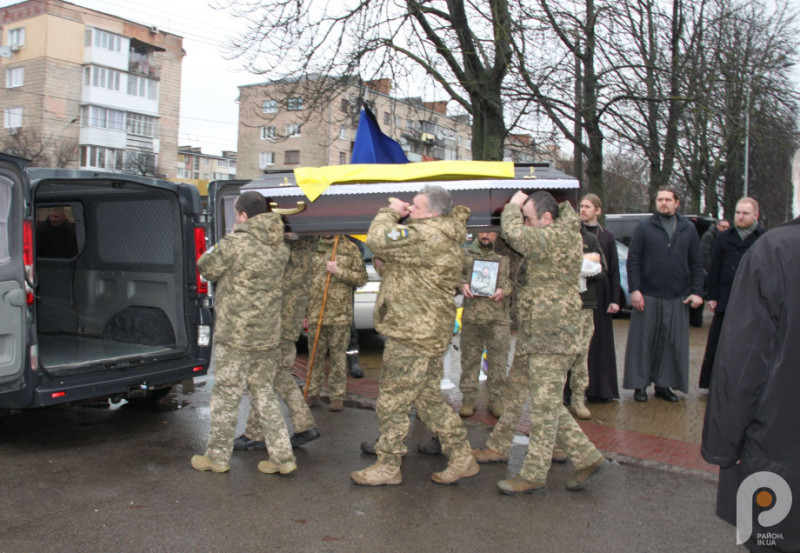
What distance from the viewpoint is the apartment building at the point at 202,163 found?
335 feet

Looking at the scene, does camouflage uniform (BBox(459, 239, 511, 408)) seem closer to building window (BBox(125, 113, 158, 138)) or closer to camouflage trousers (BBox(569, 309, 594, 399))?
camouflage trousers (BBox(569, 309, 594, 399))

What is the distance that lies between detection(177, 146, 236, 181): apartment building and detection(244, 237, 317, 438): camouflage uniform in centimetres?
9807

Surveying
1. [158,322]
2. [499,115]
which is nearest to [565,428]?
[158,322]

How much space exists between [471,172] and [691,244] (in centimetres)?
316

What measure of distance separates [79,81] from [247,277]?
5013 centimetres

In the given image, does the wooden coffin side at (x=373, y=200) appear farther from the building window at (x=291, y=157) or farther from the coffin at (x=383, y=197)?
the building window at (x=291, y=157)

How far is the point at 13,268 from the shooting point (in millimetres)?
4750

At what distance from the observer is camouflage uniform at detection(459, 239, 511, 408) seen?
600 centimetres

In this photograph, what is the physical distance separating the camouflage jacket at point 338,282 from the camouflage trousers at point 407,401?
205 centimetres

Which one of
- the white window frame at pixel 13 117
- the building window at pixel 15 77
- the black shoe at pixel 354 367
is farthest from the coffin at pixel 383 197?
the building window at pixel 15 77

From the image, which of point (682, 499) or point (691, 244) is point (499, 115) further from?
point (682, 499)

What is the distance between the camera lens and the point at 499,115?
12.0 m

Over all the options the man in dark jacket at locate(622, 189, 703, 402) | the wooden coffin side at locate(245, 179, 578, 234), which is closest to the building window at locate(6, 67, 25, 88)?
the wooden coffin side at locate(245, 179, 578, 234)

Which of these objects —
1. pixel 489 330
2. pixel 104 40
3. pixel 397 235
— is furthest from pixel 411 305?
pixel 104 40
